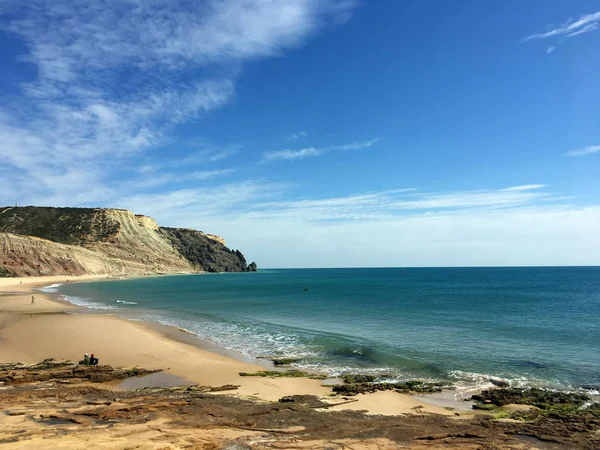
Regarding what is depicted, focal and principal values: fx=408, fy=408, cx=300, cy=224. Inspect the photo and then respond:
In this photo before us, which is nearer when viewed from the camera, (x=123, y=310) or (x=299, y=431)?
(x=299, y=431)

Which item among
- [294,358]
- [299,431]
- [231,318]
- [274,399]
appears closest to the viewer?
[299,431]

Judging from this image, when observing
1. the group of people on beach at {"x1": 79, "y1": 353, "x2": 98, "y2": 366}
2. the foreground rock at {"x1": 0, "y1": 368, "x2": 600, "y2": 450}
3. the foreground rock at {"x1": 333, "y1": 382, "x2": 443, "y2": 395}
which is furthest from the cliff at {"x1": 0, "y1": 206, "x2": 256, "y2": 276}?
the foreground rock at {"x1": 333, "y1": 382, "x2": 443, "y2": 395}

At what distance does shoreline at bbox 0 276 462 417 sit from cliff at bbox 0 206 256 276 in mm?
63820

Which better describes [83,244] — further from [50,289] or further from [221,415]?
[221,415]

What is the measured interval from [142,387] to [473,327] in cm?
2605

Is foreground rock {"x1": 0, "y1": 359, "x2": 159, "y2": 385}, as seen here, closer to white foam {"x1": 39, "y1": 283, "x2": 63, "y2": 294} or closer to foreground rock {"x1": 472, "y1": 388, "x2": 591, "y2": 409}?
foreground rock {"x1": 472, "y1": 388, "x2": 591, "y2": 409}

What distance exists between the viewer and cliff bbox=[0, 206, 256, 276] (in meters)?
91.8

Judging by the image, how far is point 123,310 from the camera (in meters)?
42.6

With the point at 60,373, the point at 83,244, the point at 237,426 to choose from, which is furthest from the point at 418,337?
the point at 83,244

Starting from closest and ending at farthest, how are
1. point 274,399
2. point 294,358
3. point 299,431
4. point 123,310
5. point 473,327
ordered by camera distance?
point 299,431
point 274,399
point 294,358
point 473,327
point 123,310

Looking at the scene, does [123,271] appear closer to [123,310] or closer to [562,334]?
[123,310]

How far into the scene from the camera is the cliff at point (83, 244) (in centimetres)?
9175

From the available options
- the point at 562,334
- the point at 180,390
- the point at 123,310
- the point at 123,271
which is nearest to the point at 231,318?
the point at 123,310

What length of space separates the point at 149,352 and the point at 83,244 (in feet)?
356
